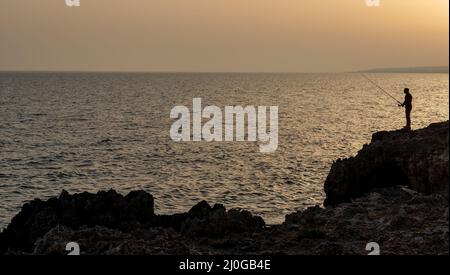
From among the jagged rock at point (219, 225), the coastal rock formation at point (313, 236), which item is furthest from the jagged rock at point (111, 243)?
the jagged rock at point (219, 225)

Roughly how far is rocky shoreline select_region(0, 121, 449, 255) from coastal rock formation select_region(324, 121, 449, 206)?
0.04m

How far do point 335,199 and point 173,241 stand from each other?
28.7 feet

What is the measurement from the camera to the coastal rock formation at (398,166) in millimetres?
18969

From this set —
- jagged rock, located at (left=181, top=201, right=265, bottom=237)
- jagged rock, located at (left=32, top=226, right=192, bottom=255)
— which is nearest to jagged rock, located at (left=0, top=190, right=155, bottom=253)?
jagged rock, located at (left=181, top=201, right=265, bottom=237)

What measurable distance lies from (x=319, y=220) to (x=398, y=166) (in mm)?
4571

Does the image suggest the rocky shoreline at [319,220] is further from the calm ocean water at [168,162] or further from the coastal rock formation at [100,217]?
the calm ocean water at [168,162]

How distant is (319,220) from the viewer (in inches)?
769

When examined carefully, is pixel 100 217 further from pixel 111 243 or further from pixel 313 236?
pixel 313 236

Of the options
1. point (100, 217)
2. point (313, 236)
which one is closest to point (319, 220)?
point (313, 236)

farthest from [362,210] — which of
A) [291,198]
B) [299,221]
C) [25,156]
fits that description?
[25,156]

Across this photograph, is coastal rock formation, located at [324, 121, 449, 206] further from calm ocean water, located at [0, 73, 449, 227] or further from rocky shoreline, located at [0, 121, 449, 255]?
calm ocean water, located at [0, 73, 449, 227]

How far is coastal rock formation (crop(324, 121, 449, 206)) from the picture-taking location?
19.0m
